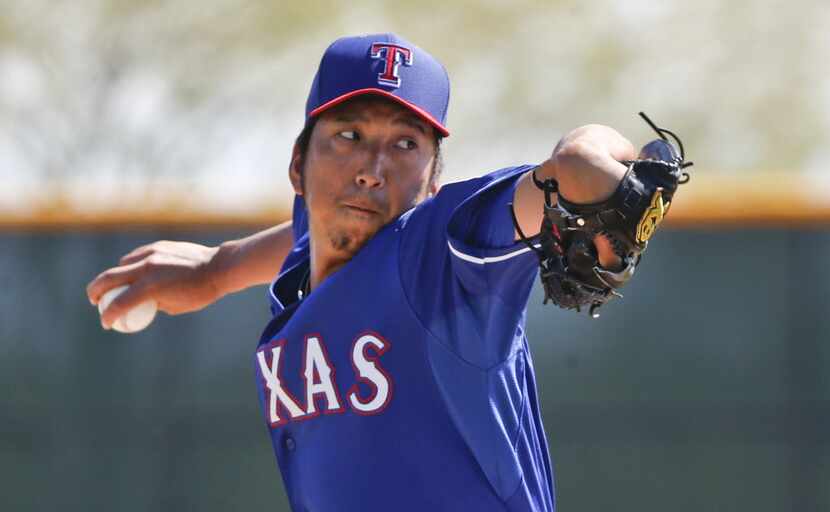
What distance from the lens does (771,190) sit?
559cm

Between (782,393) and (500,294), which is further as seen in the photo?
(782,393)

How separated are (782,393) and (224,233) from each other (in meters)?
2.39

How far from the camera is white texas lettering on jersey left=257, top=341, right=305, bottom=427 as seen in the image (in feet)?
9.64

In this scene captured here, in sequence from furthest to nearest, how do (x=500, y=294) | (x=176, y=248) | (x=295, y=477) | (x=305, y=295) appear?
(x=176, y=248)
(x=305, y=295)
(x=295, y=477)
(x=500, y=294)

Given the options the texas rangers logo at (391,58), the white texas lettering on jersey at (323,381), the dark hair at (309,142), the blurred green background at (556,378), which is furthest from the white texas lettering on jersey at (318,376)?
the blurred green background at (556,378)

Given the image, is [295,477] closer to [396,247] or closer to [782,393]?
[396,247]

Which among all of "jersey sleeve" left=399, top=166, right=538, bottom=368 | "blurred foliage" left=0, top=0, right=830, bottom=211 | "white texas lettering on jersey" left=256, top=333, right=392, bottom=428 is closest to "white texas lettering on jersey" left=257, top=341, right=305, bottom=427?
"white texas lettering on jersey" left=256, top=333, right=392, bottom=428

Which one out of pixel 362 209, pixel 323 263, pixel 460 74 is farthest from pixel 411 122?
pixel 460 74

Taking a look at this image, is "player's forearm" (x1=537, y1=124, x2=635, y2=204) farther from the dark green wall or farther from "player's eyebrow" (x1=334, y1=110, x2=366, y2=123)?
the dark green wall

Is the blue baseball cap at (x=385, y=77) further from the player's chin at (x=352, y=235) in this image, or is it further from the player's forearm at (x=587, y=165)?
the player's forearm at (x=587, y=165)

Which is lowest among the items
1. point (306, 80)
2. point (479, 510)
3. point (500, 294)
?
point (479, 510)

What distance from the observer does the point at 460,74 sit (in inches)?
532

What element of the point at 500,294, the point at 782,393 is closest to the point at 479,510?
the point at 500,294

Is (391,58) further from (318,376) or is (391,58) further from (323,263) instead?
(318,376)
